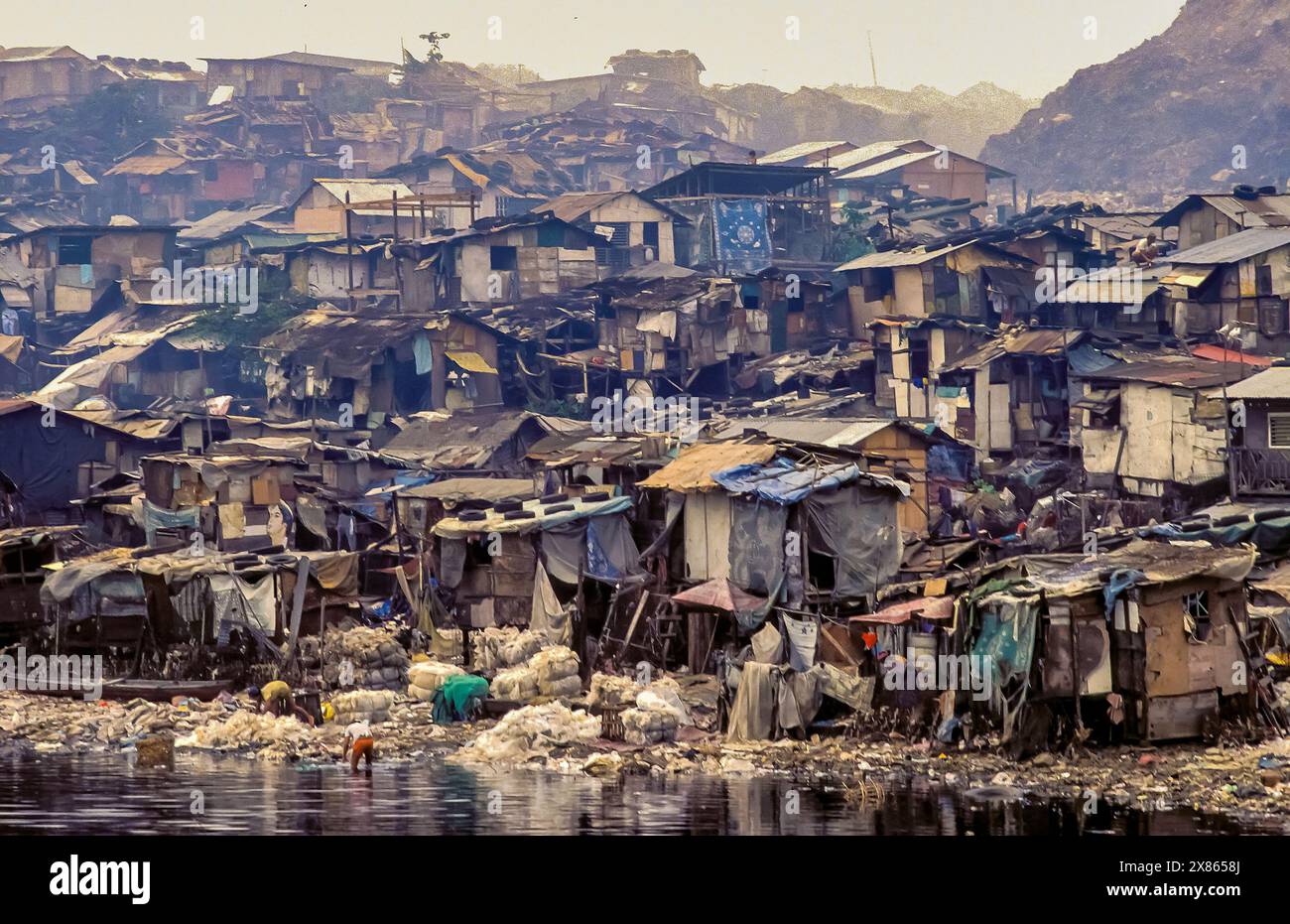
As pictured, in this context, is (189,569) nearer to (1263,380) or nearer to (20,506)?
(20,506)

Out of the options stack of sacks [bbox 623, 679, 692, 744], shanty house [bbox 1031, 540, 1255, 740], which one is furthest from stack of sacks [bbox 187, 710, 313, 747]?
shanty house [bbox 1031, 540, 1255, 740]

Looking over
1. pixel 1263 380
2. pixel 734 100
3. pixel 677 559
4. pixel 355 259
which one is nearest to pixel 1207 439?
pixel 1263 380

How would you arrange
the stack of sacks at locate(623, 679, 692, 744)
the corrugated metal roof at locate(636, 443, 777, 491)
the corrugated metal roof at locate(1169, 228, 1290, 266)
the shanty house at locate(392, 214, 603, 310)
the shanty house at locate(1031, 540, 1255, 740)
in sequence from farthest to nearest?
1. the shanty house at locate(392, 214, 603, 310)
2. the corrugated metal roof at locate(1169, 228, 1290, 266)
3. the corrugated metal roof at locate(636, 443, 777, 491)
4. the stack of sacks at locate(623, 679, 692, 744)
5. the shanty house at locate(1031, 540, 1255, 740)

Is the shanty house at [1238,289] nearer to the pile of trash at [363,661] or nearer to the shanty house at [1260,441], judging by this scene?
the shanty house at [1260,441]

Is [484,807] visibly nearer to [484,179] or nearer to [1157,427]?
[1157,427]

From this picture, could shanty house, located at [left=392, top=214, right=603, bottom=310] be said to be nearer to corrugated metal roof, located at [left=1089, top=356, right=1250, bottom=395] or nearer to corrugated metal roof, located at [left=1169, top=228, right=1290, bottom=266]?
corrugated metal roof, located at [left=1169, top=228, right=1290, bottom=266]
